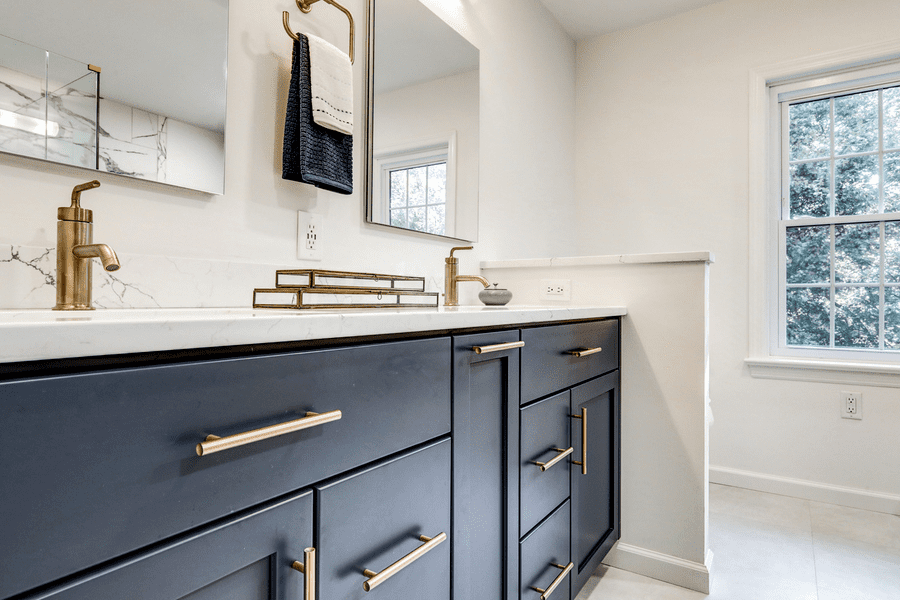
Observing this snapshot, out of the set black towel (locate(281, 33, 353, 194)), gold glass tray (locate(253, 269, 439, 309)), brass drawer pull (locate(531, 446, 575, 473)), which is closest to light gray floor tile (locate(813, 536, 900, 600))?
brass drawer pull (locate(531, 446, 575, 473))

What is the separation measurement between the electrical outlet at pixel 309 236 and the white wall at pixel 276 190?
19mm

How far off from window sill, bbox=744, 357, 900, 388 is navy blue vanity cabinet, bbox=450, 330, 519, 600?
2.02 m

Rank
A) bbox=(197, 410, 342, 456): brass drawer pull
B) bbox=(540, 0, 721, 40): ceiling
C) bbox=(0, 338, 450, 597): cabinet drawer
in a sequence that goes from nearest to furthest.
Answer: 1. bbox=(0, 338, 450, 597): cabinet drawer
2. bbox=(197, 410, 342, 456): brass drawer pull
3. bbox=(540, 0, 721, 40): ceiling

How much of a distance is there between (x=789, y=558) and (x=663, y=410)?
76 centimetres

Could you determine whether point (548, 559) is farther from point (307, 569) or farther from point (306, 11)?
point (306, 11)

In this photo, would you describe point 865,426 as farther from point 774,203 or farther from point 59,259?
point 59,259

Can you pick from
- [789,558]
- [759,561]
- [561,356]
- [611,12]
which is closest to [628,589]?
[759,561]

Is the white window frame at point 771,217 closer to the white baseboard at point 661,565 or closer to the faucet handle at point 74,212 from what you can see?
the white baseboard at point 661,565

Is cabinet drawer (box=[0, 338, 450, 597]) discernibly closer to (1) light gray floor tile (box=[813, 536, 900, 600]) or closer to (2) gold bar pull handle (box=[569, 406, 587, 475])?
(2) gold bar pull handle (box=[569, 406, 587, 475])

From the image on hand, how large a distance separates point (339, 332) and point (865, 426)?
8.82 feet

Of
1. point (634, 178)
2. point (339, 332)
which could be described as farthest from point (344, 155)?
point (634, 178)

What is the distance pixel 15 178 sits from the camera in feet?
2.84

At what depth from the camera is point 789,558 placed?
1838 mm

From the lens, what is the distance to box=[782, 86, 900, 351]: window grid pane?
2.42 metres
